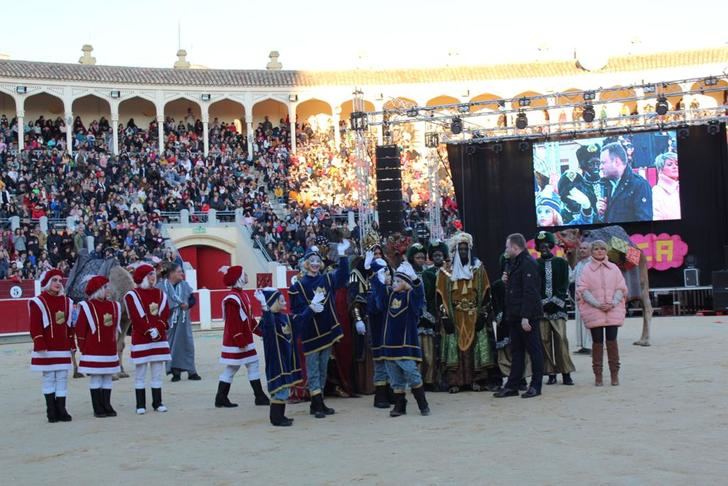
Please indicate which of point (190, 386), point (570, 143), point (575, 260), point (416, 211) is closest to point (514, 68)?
point (416, 211)

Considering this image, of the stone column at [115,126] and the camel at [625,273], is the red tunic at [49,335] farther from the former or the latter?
the stone column at [115,126]

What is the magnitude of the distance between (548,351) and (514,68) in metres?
34.4

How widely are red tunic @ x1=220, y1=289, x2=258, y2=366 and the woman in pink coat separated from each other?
371cm

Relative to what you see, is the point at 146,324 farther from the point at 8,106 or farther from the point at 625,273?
the point at 8,106

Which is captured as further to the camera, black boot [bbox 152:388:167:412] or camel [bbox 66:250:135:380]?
camel [bbox 66:250:135:380]

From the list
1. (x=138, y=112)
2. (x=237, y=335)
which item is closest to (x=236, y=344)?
(x=237, y=335)

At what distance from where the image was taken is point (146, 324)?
11727mm

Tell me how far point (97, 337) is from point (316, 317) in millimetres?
2427

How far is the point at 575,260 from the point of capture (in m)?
16.9

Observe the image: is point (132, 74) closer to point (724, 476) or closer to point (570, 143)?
point (570, 143)

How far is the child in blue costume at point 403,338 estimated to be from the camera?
1044 centimetres

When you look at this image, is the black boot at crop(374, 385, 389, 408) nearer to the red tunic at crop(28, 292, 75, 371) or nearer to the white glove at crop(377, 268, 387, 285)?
the white glove at crop(377, 268, 387, 285)

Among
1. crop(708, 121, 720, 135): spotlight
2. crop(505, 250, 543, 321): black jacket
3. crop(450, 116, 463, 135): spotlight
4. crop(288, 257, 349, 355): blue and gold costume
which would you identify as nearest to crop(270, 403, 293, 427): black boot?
crop(288, 257, 349, 355): blue and gold costume

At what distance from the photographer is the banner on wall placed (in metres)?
26.7
